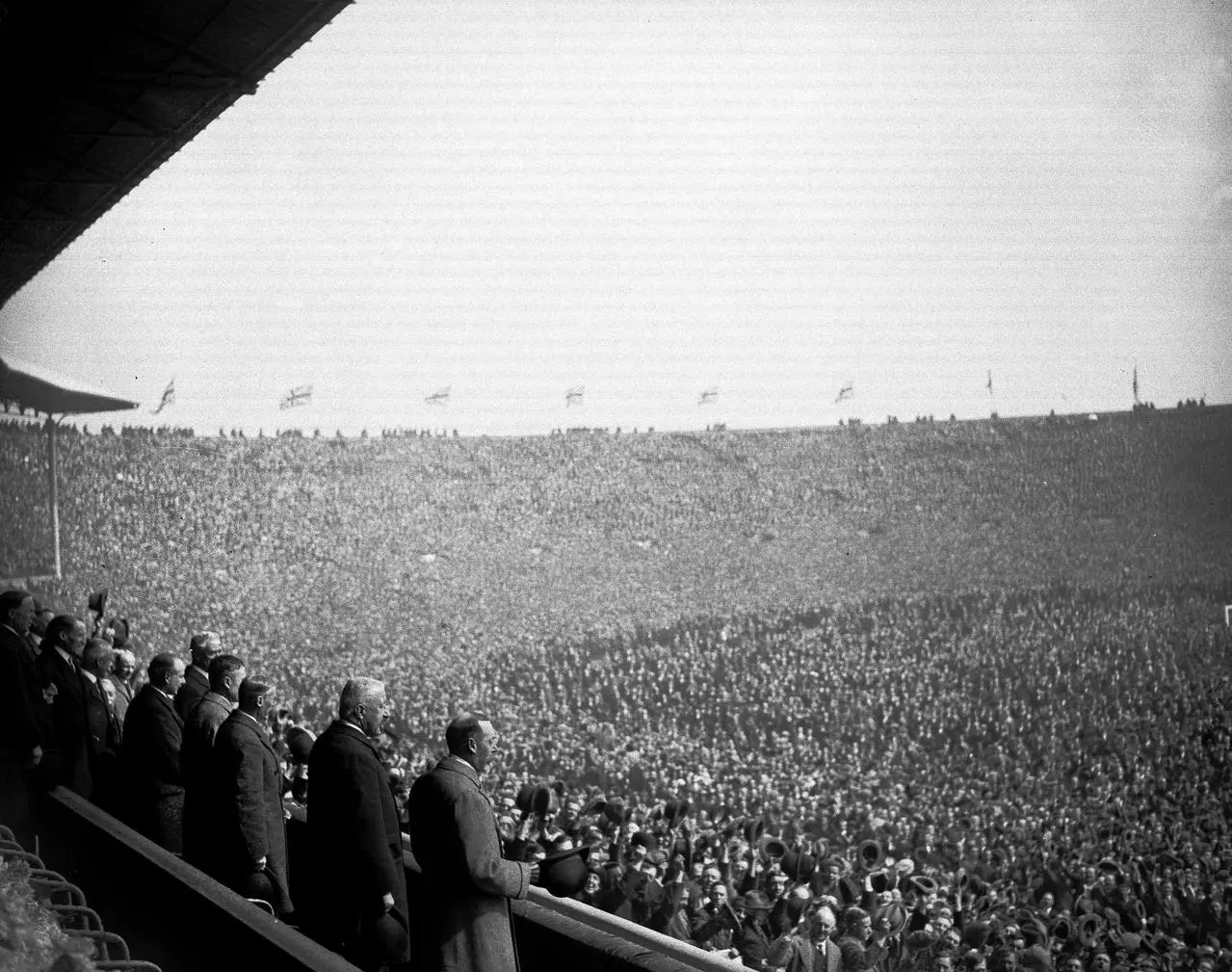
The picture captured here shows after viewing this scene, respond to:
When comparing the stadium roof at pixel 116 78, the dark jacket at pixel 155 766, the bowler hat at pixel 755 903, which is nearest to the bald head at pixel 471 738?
the dark jacket at pixel 155 766

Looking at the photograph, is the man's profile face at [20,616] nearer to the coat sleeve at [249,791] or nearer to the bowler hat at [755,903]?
the coat sleeve at [249,791]

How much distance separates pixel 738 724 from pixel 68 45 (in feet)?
43.5

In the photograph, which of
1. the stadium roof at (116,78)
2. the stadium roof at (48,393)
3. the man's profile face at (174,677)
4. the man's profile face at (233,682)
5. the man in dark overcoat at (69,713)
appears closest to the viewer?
the man's profile face at (233,682)

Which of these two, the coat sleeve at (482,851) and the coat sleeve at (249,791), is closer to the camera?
the coat sleeve at (482,851)

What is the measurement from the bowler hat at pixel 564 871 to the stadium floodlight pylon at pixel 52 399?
451 inches

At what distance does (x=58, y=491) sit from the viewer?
1500 cm

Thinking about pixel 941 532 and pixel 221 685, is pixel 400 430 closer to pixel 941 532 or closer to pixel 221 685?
pixel 941 532

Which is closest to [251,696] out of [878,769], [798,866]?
[798,866]

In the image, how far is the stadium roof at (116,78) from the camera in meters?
5.93

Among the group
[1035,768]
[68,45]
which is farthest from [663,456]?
[68,45]

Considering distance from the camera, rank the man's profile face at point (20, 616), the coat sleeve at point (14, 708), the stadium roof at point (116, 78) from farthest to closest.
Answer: the stadium roof at point (116, 78) < the man's profile face at point (20, 616) < the coat sleeve at point (14, 708)

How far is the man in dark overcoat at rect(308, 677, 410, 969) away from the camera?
3711 millimetres

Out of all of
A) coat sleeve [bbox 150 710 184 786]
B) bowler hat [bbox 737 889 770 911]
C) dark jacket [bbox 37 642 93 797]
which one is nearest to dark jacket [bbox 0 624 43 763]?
coat sleeve [bbox 150 710 184 786]

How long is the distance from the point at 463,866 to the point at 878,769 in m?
13.9
